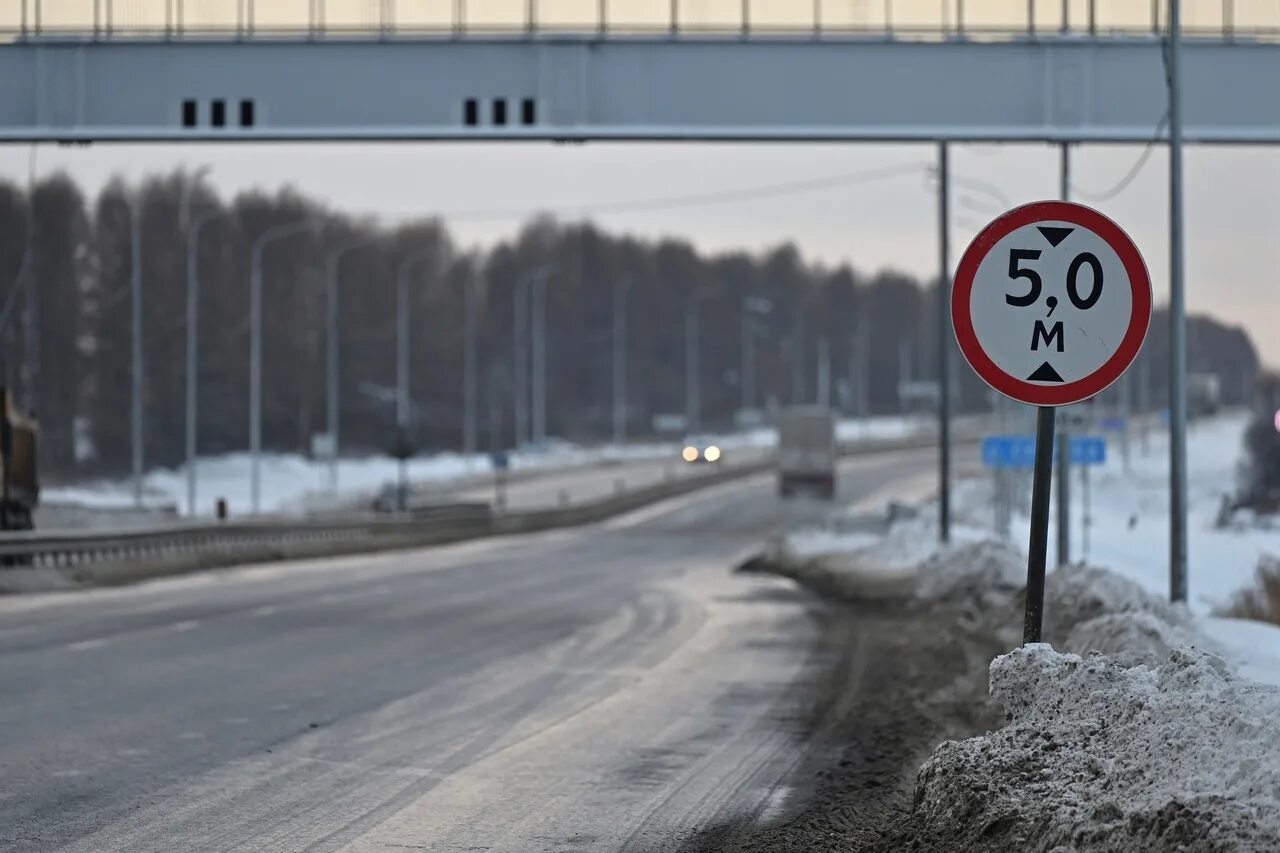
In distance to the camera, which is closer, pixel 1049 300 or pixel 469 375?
pixel 1049 300

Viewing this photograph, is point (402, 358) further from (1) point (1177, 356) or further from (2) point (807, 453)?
(1) point (1177, 356)

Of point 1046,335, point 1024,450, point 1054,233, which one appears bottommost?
point 1024,450

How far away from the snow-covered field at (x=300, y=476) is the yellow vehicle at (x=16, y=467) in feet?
66.7

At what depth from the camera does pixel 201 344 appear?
10381 centimetres

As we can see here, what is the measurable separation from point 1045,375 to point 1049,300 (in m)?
0.36

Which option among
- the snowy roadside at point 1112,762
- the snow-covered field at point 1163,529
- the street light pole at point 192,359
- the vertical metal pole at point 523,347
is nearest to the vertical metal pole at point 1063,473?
the snow-covered field at point 1163,529

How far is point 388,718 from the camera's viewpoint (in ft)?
49.0

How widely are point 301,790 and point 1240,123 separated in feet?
63.3

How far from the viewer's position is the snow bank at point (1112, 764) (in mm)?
7410

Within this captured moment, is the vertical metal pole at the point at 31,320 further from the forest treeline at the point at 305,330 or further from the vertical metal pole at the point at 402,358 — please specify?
the vertical metal pole at the point at 402,358

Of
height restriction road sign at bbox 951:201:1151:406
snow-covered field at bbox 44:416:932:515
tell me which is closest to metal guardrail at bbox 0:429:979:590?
snow-covered field at bbox 44:416:932:515

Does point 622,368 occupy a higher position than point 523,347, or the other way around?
point 523,347

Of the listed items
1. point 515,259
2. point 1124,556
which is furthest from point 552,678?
point 515,259

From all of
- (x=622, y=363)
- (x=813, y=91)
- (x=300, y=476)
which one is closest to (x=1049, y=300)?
(x=813, y=91)
